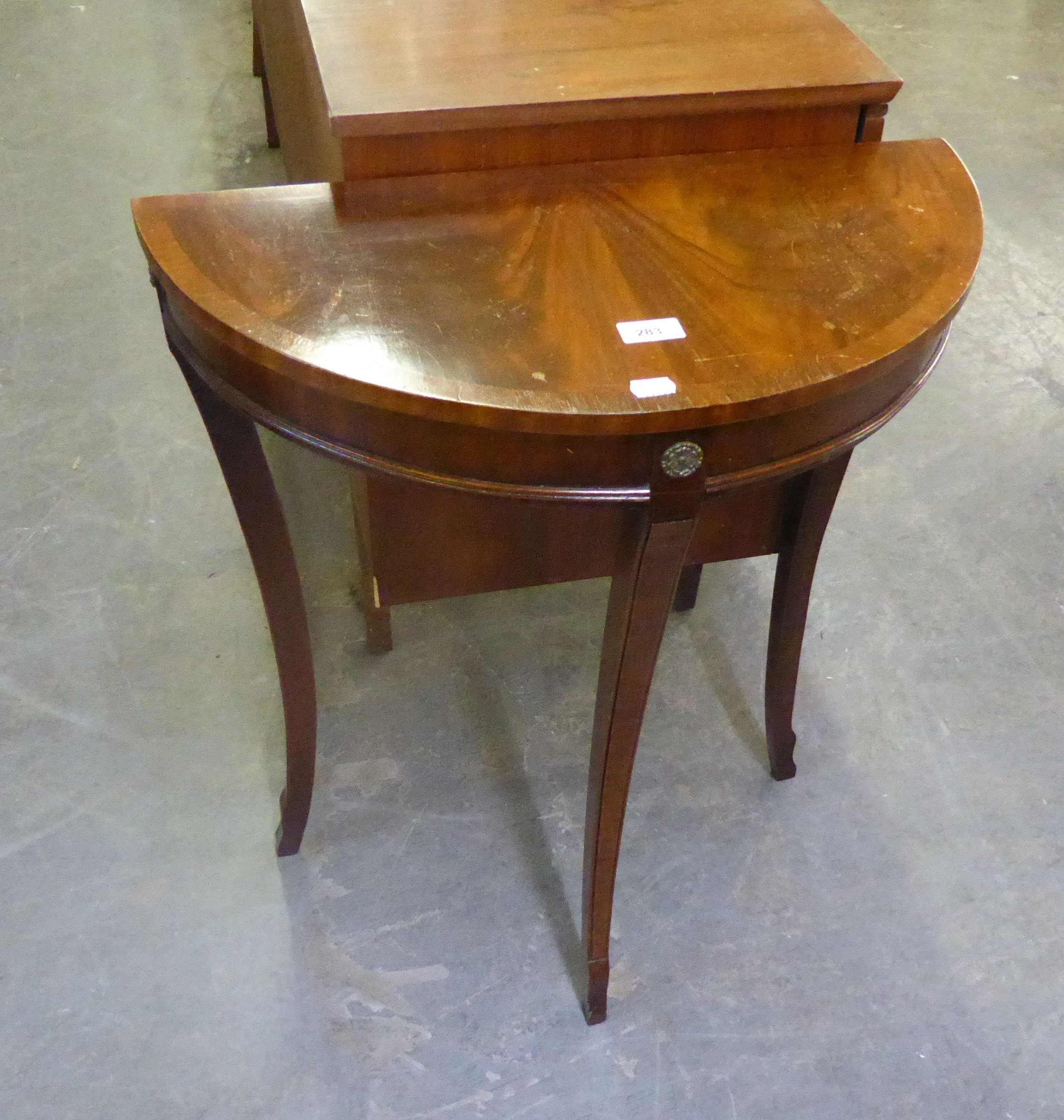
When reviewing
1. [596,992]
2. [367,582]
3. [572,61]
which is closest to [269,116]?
[367,582]

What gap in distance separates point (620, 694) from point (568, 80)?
540 mm

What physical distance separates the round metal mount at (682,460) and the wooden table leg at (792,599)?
332mm

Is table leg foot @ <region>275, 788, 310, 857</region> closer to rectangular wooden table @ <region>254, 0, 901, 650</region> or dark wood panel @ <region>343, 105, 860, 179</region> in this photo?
rectangular wooden table @ <region>254, 0, 901, 650</region>

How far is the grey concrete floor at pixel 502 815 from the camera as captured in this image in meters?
1.18

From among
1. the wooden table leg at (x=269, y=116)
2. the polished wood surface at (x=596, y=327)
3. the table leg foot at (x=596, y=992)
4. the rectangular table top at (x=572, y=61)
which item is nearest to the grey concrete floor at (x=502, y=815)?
the table leg foot at (x=596, y=992)

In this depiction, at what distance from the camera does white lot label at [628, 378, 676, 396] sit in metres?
0.75

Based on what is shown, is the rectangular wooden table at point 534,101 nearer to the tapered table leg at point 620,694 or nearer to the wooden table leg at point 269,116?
the tapered table leg at point 620,694

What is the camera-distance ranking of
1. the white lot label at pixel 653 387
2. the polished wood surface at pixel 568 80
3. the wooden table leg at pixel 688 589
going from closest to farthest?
the white lot label at pixel 653 387, the polished wood surface at pixel 568 80, the wooden table leg at pixel 688 589

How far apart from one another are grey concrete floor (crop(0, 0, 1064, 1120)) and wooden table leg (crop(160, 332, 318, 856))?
10cm

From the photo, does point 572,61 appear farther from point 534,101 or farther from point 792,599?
point 792,599

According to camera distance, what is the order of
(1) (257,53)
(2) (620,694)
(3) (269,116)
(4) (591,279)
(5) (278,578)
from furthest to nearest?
(1) (257,53)
(3) (269,116)
(5) (278,578)
(2) (620,694)
(4) (591,279)

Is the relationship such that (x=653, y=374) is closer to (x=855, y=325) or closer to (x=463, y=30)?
(x=855, y=325)

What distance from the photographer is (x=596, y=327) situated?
2.69ft

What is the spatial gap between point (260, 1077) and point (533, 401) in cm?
80
